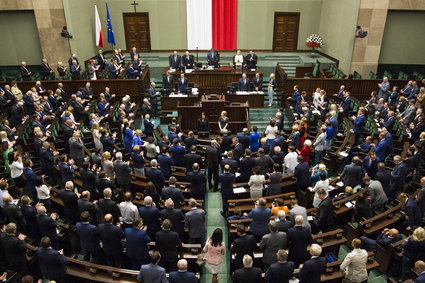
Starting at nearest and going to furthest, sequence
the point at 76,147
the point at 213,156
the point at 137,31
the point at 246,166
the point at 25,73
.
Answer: the point at 246,166
the point at 213,156
the point at 76,147
the point at 25,73
the point at 137,31

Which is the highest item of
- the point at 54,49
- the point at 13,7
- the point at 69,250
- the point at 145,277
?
the point at 13,7

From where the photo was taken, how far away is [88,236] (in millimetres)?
5570

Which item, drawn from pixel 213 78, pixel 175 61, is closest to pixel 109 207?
pixel 213 78

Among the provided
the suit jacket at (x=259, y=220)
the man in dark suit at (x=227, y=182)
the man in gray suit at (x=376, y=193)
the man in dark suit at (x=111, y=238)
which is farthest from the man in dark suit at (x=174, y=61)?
the man in dark suit at (x=111, y=238)

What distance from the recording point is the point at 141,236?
17.4 ft

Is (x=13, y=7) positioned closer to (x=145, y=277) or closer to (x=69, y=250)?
(x=69, y=250)

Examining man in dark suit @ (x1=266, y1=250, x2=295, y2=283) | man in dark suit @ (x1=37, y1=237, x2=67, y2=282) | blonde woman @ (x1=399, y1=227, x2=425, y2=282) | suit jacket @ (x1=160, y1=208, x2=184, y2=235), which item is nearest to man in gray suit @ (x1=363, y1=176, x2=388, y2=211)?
blonde woman @ (x1=399, y1=227, x2=425, y2=282)

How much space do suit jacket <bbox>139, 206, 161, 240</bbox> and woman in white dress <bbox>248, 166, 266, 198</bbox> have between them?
6.71 ft

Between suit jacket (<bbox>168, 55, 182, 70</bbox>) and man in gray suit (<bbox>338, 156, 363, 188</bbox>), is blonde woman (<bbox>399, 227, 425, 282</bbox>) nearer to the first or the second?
man in gray suit (<bbox>338, 156, 363, 188</bbox>)

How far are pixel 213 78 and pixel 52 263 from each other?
34.1ft

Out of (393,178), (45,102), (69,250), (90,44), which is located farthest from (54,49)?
(393,178)

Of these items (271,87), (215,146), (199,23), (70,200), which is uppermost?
(199,23)

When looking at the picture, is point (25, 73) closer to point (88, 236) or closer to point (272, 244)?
point (88, 236)

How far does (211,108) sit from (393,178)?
627 centimetres
